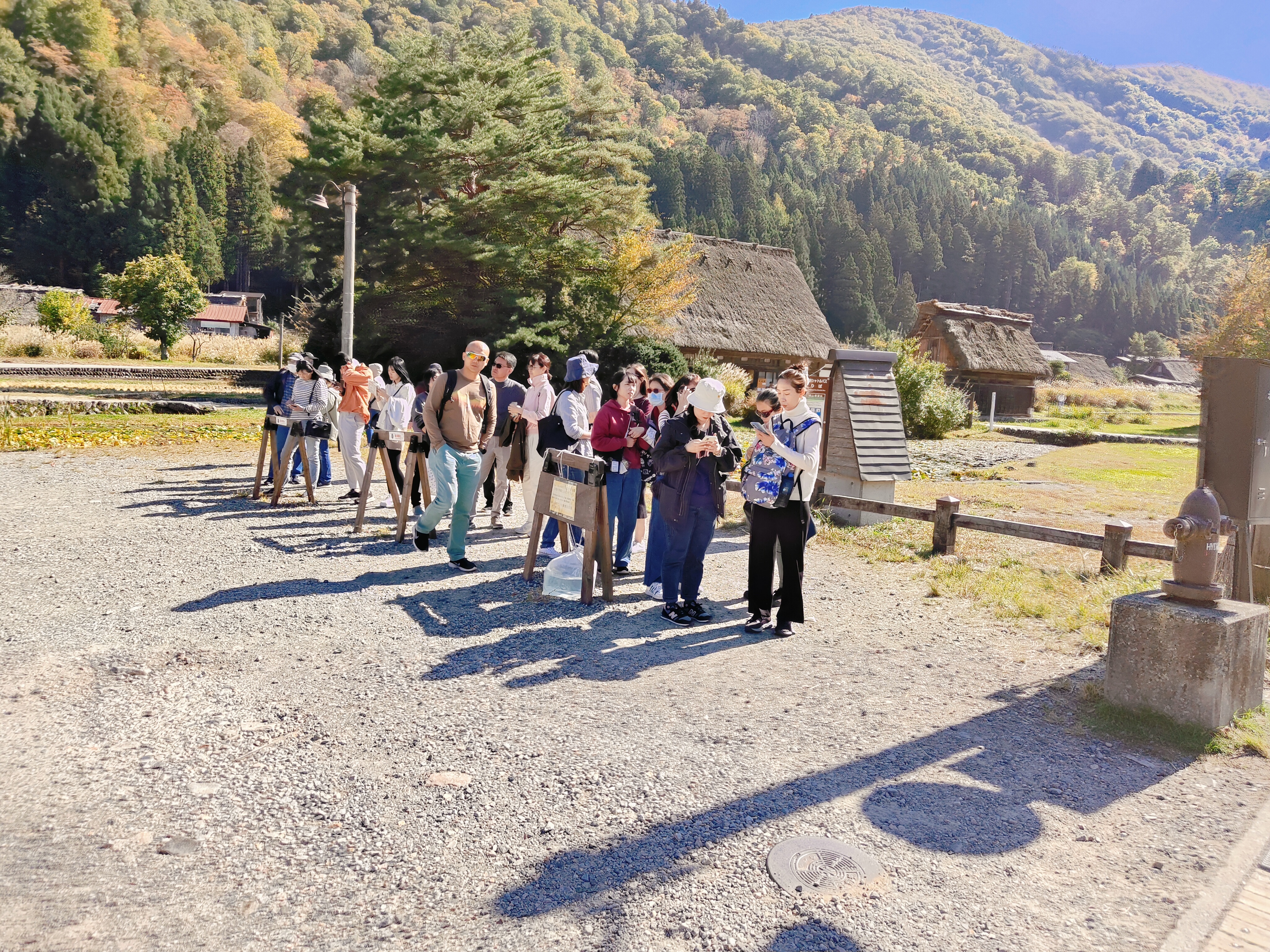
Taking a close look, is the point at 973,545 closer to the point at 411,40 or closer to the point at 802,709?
the point at 802,709

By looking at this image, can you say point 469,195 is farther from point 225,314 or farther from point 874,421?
point 225,314

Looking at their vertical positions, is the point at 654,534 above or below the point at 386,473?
below

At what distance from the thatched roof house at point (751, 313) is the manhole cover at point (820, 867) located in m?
30.3

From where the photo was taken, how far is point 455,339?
25531mm

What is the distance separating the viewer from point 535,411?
8.70 metres

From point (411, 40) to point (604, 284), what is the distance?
11544 mm

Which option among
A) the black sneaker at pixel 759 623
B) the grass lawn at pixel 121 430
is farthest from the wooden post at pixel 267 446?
the black sneaker at pixel 759 623

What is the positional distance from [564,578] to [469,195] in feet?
71.6

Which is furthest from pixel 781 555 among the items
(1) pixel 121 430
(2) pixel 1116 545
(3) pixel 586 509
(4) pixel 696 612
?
(1) pixel 121 430

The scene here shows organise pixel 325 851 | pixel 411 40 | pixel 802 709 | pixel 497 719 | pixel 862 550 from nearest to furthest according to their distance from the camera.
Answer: pixel 325 851 < pixel 497 719 < pixel 802 709 < pixel 862 550 < pixel 411 40

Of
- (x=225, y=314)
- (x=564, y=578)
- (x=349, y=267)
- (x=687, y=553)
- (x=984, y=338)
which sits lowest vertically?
(x=564, y=578)

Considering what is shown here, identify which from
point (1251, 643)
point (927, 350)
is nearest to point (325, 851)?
point (1251, 643)

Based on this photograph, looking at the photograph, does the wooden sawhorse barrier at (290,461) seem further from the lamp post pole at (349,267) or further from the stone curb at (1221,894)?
the stone curb at (1221,894)

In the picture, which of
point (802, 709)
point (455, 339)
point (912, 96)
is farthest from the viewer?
point (912, 96)
